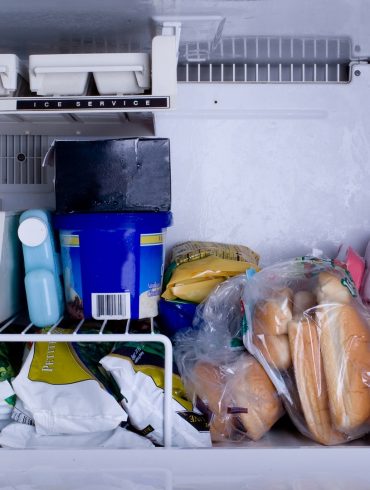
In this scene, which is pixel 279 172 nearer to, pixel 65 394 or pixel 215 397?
pixel 215 397

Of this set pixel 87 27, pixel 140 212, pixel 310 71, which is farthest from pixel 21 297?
pixel 310 71

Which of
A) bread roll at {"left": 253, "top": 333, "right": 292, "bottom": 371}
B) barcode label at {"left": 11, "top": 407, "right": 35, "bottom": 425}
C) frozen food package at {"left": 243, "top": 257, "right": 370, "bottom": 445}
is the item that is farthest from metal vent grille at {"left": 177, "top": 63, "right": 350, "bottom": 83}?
barcode label at {"left": 11, "top": 407, "right": 35, "bottom": 425}

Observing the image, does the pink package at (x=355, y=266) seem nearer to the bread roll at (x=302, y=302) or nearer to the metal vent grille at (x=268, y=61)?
the bread roll at (x=302, y=302)

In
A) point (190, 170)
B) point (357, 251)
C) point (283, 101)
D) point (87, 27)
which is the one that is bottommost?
point (357, 251)

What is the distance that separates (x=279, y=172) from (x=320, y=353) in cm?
63

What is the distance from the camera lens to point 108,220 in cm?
114

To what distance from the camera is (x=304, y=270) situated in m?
1.16

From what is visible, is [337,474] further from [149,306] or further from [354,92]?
[354,92]

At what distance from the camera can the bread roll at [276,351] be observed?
3.47ft

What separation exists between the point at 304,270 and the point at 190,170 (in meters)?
0.49

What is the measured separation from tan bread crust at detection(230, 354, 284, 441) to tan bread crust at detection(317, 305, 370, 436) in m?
0.11

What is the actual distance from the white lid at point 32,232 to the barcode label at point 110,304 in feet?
0.51

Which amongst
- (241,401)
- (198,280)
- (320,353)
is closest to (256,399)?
(241,401)

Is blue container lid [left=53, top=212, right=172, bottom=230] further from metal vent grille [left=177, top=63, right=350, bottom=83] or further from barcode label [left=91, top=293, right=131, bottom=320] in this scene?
metal vent grille [left=177, top=63, right=350, bottom=83]
